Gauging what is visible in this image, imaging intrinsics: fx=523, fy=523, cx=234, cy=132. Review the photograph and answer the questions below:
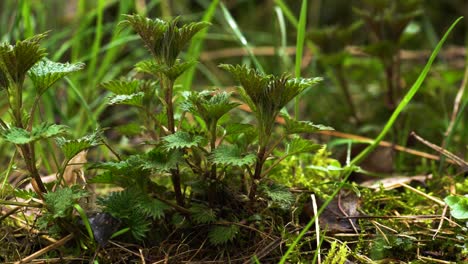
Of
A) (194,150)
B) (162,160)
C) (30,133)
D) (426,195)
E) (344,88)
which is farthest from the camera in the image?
(344,88)

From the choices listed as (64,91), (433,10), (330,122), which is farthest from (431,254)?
(433,10)

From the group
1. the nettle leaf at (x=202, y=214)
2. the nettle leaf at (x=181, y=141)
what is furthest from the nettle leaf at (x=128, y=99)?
the nettle leaf at (x=202, y=214)

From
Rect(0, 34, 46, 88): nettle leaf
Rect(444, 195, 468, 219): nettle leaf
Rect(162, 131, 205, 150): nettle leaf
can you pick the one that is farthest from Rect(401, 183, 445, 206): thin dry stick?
Rect(0, 34, 46, 88): nettle leaf

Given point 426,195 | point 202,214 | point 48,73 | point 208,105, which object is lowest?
point 426,195

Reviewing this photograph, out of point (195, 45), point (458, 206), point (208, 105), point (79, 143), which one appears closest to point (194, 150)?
point (208, 105)

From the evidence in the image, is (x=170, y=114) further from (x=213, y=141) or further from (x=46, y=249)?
(x=46, y=249)
